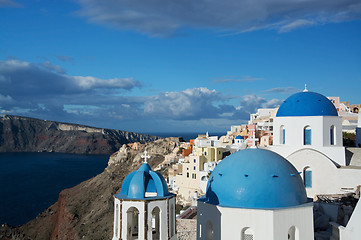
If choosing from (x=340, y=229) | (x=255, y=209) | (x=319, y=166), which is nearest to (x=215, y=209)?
(x=255, y=209)

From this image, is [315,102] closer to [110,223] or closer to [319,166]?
[319,166]

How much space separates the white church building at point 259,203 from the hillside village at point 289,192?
0.03 metres

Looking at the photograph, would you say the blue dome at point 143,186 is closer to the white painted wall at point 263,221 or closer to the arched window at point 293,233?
the white painted wall at point 263,221

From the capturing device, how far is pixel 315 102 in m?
19.4

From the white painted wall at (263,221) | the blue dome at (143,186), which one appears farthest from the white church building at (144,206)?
the white painted wall at (263,221)

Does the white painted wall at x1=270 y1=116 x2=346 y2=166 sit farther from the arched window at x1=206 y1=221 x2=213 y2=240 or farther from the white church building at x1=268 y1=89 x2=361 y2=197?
the arched window at x1=206 y1=221 x2=213 y2=240

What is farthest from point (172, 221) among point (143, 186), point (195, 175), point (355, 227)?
point (195, 175)

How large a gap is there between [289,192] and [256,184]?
1.01 metres

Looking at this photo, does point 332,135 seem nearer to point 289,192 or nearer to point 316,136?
point 316,136

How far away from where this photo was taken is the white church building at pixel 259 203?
→ 9.51 m

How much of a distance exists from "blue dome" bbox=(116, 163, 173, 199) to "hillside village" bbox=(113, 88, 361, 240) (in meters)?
0.03

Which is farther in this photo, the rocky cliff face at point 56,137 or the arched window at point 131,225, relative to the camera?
the rocky cliff face at point 56,137

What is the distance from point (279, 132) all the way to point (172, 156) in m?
35.3

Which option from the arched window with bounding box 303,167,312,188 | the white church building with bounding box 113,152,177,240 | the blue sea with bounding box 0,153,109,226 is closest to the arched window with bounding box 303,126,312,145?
the arched window with bounding box 303,167,312,188
